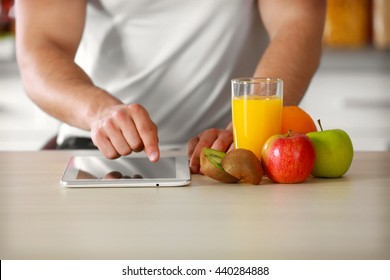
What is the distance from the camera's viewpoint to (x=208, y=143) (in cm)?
143

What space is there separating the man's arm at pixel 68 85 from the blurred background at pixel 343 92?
1.35 metres

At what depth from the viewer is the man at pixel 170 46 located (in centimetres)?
185

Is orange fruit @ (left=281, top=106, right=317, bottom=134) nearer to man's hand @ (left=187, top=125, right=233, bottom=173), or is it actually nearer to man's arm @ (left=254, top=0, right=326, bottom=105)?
man's hand @ (left=187, top=125, right=233, bottom=173)

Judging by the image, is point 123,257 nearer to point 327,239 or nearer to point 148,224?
point 148,224

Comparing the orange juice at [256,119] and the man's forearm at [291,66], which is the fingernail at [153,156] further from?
the man's forearm at [291,66]

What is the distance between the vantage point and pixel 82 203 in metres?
1.16

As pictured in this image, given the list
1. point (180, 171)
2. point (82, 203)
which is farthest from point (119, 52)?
point (82, 203)

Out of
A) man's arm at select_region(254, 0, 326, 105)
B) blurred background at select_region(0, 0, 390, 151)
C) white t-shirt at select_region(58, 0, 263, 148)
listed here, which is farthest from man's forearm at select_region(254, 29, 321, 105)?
blurred background at select_region(0, 0, 390, 151)

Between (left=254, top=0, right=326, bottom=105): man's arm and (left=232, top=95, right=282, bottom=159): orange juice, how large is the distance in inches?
11.6

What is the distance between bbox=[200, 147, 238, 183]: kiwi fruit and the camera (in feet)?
4.15
